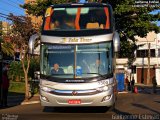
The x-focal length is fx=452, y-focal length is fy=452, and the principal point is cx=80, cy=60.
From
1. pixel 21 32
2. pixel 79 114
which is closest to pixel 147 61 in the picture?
pixel 21 32

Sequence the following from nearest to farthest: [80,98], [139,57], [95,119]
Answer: [95,119]
[80,98]
[139,57]

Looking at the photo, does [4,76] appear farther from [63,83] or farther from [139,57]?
[139,57]

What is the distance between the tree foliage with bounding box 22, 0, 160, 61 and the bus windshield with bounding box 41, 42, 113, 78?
19174 mm

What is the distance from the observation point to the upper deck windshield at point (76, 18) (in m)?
18.1

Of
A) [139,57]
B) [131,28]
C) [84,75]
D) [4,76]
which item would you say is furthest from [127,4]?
[139,57]

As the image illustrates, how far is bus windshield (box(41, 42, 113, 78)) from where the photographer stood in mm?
17344

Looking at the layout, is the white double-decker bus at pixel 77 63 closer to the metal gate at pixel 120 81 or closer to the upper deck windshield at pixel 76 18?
the upper deck windshield at pixel 76 18

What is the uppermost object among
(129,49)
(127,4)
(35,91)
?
(127,4)

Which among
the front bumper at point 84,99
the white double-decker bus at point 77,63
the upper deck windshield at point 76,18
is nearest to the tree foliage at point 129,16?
the upper deck windshield at point 76,18

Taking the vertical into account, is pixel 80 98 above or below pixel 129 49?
below

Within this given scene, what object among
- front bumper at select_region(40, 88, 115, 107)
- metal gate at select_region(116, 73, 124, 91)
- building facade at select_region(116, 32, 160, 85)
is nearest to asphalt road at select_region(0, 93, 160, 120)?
front bumper at select_region(40, 88, 115, 107)

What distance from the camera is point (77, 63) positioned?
17406mm

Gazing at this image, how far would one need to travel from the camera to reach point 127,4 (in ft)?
121

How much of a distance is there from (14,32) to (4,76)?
9.05 meters
